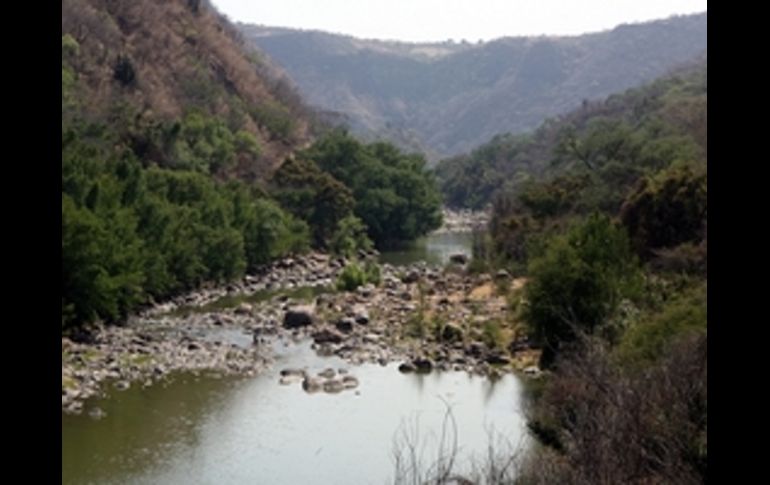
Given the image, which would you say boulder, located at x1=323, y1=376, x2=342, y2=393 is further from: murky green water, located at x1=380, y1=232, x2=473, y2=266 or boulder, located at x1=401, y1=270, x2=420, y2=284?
murky green water, located at x1=380, y1=232, x2=473, y2=266

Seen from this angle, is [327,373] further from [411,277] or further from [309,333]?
[411,277]

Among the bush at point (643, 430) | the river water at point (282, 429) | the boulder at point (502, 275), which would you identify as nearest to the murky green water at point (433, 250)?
the boulder at point (502, 275)

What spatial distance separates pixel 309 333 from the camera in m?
35.1

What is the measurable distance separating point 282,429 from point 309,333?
1244 cm

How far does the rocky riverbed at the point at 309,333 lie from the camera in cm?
2786

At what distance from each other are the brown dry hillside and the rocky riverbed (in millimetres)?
19307

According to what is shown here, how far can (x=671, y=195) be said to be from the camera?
36.3 metres

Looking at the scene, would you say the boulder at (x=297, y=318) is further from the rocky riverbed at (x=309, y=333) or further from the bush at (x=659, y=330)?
the bush at (x=659, y=330)

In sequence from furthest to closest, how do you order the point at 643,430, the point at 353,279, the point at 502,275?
1. the point at 502,275
2. the point at 353,279
3. the point at 643,430

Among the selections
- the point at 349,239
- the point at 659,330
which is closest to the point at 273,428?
the point at 659,330

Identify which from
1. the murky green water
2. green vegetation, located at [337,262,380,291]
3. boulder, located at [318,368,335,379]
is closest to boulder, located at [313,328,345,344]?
boulder, located at [318,368,335,379]

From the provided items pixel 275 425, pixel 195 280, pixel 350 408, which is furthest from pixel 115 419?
pixel 195 280
